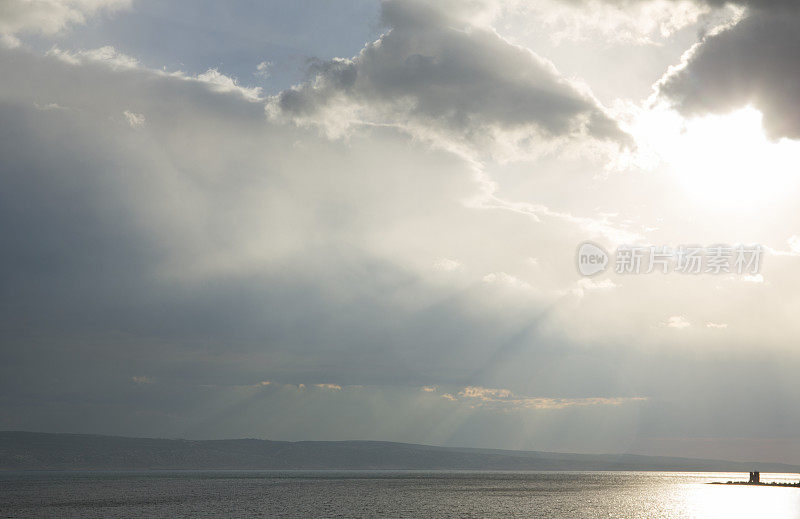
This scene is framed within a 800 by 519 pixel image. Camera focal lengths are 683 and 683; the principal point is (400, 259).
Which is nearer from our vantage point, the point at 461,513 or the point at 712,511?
the point at 461,513

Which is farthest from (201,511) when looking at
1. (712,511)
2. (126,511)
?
(712,511)

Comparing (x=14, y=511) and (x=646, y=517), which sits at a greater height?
(x=646, y=517)

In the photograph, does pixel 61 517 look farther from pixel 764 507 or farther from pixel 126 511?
pixel 764 507

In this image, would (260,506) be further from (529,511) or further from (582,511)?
(582,511)

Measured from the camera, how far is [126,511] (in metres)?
126

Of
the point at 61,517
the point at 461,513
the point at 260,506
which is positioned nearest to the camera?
the point at 61,517

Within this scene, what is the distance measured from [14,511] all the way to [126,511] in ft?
74.4

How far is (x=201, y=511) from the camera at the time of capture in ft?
411

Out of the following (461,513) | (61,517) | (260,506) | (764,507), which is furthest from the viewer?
(764,507)

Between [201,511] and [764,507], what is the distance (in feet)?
396

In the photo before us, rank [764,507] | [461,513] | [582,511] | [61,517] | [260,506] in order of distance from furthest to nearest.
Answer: [764,507] < [260,506] < [582,511] < [461,513] < [61,517]

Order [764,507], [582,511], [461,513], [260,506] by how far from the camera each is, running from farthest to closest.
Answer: [764,507] → [260,506] → [582,511] → [461,513]

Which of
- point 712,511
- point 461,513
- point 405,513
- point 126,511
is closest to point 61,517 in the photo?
point 126,511

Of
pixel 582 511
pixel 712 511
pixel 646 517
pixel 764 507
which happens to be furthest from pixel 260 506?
pixel 764 507
